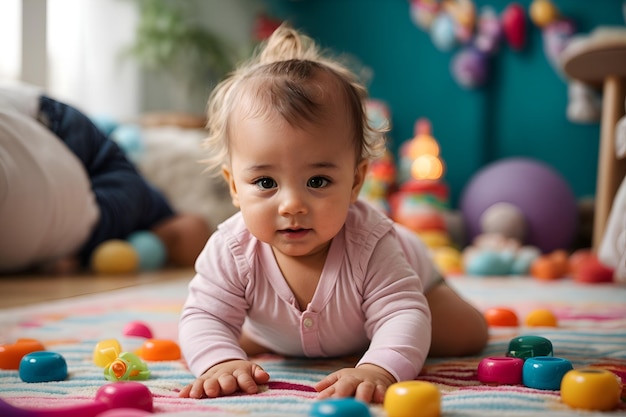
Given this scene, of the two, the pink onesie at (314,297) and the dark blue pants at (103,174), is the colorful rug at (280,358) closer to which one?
the pink onesie at (314,297)

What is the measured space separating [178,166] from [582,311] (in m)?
1.79

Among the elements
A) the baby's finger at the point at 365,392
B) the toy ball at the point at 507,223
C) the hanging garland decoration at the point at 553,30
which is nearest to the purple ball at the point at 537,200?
the toy ball at the point at 507,223

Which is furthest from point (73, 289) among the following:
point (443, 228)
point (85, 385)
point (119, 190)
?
point (443, 228)

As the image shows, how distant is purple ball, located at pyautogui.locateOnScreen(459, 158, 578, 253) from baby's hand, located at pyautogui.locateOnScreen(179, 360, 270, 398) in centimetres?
247

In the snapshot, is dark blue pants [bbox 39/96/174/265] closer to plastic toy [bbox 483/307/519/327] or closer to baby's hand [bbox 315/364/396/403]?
plastic toy [bbox 483/307/519/327]

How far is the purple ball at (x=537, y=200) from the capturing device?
3104 mm

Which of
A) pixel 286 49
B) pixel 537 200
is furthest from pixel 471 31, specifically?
pixel 286 49

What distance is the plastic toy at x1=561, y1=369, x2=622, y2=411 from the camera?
2.38 ft

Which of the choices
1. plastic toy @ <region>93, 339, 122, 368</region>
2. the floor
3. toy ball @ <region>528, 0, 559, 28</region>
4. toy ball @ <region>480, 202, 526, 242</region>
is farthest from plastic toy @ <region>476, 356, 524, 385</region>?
toy ball @ <region>528, 0, 559, 28</region>

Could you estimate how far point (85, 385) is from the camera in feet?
2.89

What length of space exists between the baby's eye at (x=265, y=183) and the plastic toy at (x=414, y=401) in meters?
0.32

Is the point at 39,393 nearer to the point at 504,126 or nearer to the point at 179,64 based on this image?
the point at 179,64

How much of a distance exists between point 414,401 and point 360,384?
11 centimetres

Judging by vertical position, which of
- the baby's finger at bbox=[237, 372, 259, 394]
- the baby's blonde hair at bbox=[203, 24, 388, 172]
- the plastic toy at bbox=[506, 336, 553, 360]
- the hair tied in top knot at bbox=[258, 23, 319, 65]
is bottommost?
the baby's finger at bbox=[237, 372, 259, 394]
